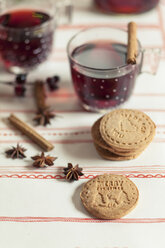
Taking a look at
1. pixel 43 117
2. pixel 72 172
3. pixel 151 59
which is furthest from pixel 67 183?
pixel 151 59

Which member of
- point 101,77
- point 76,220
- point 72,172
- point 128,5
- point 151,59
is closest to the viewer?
point 76,220

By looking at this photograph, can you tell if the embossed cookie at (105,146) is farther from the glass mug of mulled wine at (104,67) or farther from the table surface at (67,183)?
the glass mug of mulled wine at (104,67)

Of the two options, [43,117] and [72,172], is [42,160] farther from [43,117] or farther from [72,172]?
[43,117]

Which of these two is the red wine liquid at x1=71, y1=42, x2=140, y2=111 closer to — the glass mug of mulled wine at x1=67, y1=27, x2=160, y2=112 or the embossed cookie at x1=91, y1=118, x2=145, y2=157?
the glass mug of mulled wine at x1=67, y1=27, x2=160, y2=112

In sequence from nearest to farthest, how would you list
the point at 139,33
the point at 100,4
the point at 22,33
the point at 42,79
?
the point at 22,33 < the point at 42,79 < the point at 139,33 < the point at 100,4

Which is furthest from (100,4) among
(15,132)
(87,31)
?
(15,132)

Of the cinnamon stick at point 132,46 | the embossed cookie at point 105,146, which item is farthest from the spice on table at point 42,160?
the cinnamon stick at point 132,46
